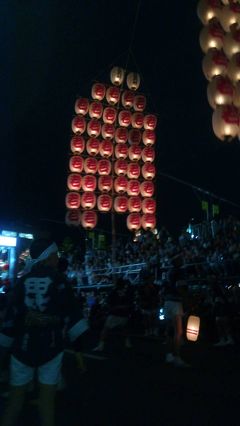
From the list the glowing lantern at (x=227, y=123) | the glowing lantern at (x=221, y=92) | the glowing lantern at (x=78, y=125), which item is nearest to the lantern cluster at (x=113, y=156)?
the glowing lantern at (x=78, y=125)

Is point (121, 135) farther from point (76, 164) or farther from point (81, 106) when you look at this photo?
point (76, 164)

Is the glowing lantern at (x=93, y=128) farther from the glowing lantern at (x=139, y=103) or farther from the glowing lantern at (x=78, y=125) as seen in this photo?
the glowing lantern at (x=139, y=103)

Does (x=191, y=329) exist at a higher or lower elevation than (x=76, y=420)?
higher

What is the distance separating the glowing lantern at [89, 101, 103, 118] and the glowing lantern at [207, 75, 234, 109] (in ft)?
31.0

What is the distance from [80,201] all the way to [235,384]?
16.2m

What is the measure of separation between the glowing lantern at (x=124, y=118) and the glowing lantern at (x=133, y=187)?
9.13 feet

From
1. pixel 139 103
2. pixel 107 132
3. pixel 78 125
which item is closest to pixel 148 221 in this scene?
pixel 107 132

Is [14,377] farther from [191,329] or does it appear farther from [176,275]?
[191,329]

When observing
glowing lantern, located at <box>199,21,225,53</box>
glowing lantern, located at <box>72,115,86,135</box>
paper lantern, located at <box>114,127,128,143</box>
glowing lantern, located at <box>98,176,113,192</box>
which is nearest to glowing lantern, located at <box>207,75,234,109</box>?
glowing lantern, located at <box>199,21,225,53</box>

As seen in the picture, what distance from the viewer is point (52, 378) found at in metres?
3.15

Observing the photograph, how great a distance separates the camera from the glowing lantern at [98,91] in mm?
23219

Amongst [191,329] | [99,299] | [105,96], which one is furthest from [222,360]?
[105,96]

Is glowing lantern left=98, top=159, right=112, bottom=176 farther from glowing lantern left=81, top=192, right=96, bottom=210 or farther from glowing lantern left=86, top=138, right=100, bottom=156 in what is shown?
glowing lantern left=81, top=192, right=96, bottom=210

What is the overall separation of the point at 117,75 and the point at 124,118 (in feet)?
6.98
